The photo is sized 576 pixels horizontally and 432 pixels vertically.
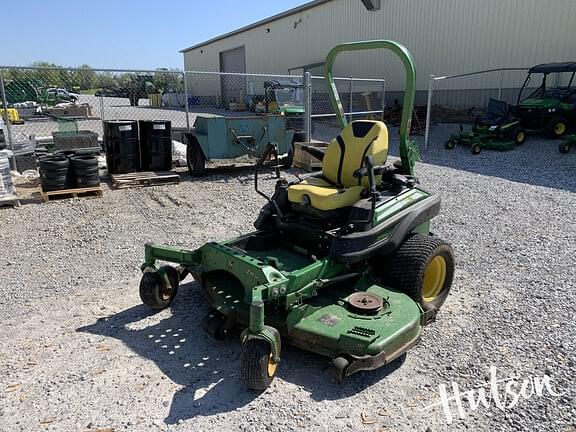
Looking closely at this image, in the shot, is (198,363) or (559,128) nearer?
(198,363)

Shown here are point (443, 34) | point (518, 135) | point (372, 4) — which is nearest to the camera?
point (518, 135)

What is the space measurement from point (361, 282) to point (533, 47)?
1422 cm

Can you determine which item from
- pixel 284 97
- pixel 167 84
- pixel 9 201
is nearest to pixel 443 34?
pixel 284 97

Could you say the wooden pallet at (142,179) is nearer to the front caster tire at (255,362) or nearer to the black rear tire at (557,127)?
the front caster tire at (255,362)

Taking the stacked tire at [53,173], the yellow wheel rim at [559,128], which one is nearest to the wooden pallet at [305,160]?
the stacked tire at [53,173]

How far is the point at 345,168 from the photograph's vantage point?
4.21 meters

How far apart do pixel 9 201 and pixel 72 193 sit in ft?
2.85

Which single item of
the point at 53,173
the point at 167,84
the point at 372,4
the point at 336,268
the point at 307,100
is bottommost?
the point at 336,268

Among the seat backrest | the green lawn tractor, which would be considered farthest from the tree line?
the seat backrest

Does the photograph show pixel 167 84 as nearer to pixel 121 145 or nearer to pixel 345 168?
pixel 121 145

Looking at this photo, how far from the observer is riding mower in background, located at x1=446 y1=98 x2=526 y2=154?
39.2ft

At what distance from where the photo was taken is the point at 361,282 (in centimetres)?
381

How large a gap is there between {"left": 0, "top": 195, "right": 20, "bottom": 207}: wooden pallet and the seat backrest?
5101 mm

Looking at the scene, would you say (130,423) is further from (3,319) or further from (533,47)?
(533,47)
